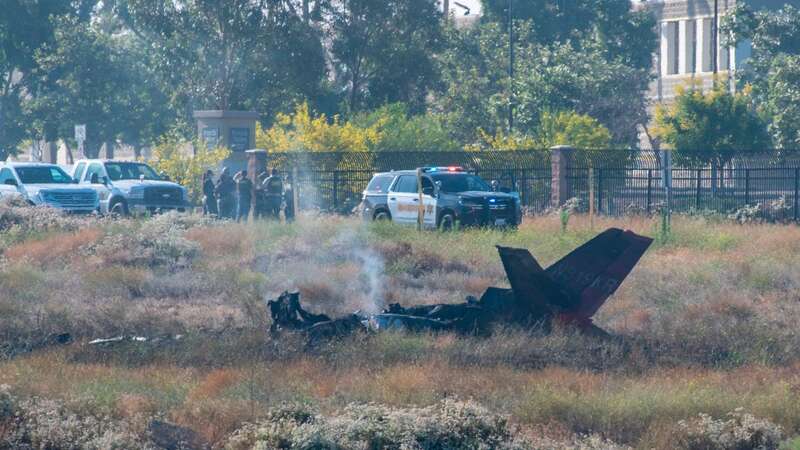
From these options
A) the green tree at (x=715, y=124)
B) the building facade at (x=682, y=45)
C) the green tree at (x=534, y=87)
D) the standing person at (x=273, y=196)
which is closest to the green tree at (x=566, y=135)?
the green tree at (x=715, y=124)

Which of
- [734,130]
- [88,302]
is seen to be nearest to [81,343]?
[88,302]

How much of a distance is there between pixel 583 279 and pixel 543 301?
508 mm

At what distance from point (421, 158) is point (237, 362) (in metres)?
22.6

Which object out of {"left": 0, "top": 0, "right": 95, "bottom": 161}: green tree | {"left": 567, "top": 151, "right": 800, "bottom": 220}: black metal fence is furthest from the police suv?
{"left": 0, "top": 0, "right": 95, "bottom": 161}: green tree

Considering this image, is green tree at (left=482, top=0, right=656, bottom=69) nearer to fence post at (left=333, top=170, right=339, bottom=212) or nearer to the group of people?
fence post at (left=333, top=170, right=339, bottom=212)

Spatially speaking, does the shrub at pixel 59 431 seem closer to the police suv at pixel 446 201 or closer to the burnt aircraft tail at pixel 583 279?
the burnt aircraft tail at pixel 583 279

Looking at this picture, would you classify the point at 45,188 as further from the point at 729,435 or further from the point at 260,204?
the point at 729,435

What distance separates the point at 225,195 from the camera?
32031 mm

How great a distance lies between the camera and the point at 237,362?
1209 centimetres

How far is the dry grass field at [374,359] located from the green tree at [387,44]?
28.3m

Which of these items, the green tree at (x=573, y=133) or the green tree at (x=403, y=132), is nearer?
the green tree at (x=573, y=133)

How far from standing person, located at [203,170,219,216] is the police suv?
5851 millimetres

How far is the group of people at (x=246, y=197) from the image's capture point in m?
30.3

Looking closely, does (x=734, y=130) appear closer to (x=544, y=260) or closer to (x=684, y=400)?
(x=544, y=260)
